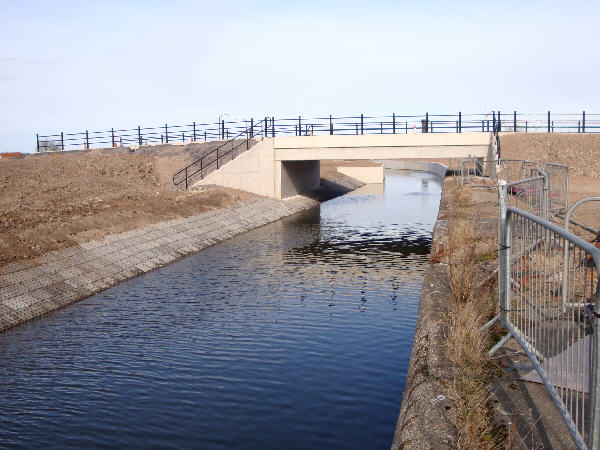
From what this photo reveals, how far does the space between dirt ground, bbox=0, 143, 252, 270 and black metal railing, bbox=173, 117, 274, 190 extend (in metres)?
1.11

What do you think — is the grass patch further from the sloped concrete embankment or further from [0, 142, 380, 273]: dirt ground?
[0, 142, 380, 273]: dirt ground

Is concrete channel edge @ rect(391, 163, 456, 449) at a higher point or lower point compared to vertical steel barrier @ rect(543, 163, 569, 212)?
lower

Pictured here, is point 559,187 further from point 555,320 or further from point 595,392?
point 595,392

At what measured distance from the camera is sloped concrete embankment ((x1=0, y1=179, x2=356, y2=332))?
16.9 meters

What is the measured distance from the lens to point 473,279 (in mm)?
12242

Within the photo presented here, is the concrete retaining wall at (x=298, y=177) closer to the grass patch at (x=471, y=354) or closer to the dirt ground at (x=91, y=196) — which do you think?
the dirt ground at (x=91, y=196)

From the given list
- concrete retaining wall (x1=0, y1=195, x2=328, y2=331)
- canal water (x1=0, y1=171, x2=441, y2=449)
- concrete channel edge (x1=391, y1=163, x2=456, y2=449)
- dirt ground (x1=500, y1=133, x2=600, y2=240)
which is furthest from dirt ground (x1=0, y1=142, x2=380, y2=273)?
dirt ground (x1=500, y1=133, x2=600, y2=240)

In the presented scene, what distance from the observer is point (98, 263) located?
21.2 metres

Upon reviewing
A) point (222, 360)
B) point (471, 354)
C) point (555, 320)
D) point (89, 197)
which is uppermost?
point (89, 197)

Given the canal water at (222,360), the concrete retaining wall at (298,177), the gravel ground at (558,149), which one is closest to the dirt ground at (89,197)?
the canal water at (222,360)

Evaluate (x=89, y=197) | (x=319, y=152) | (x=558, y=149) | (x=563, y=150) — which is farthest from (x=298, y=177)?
(x=89, y=197)

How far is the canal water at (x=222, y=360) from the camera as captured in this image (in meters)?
9.56

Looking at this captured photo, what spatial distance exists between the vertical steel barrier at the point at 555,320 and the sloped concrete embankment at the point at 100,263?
11682 mm

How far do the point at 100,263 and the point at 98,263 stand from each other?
9 cm
